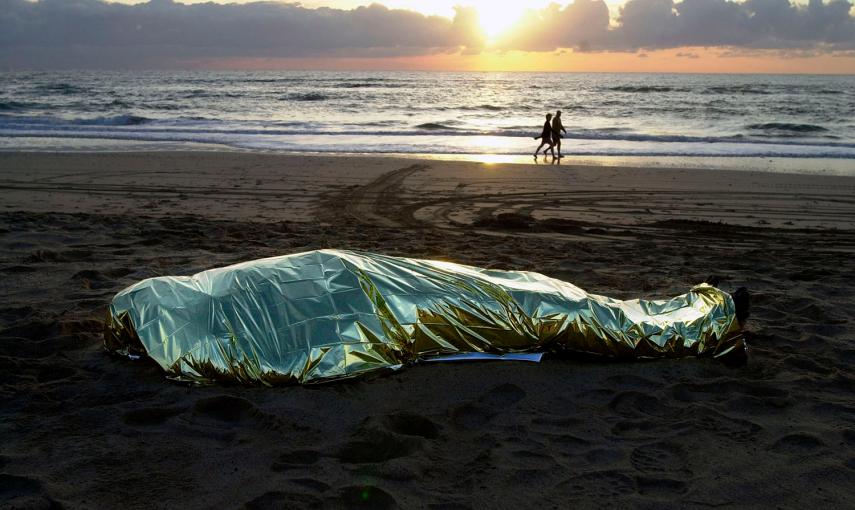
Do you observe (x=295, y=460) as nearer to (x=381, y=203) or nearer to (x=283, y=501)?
(x=283, y=501)

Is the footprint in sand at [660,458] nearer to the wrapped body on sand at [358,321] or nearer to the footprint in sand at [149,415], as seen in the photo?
the wrapped body on sand at [358,321]

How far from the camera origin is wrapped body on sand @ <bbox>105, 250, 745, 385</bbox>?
11.2 ft

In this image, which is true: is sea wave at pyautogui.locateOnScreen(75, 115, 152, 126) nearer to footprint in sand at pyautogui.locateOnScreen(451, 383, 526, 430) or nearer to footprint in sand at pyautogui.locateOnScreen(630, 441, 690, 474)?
footprint in sand at pyautogui.locateOnScreen(451, 383, 526, 430)

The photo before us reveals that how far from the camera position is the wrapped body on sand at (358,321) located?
342 cm

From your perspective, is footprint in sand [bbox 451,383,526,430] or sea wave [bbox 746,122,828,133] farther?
sea wave [bbox 746,122,828,133]

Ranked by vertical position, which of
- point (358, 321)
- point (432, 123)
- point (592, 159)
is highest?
point (432, 123)

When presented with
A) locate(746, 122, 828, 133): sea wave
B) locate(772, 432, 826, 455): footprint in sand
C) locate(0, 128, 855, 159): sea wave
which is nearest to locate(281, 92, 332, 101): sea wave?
locate(0, 128, 855, 159): sea wave

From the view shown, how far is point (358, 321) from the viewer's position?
344 centimetres

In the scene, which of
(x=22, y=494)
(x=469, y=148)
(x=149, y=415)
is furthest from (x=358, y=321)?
(x=469, y=148)

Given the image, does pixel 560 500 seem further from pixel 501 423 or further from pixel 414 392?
pixel 414 392

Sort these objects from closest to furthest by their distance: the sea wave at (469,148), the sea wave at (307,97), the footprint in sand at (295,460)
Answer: the footprint in sand at (295,460), the sea wave at (469,148), the sea wave at (307,97)

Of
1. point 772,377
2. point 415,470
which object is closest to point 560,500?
point 415,470

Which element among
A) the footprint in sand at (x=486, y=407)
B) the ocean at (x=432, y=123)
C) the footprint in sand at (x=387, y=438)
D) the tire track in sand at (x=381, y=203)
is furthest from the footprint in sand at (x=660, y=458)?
the ocean at (x=432, y=123)

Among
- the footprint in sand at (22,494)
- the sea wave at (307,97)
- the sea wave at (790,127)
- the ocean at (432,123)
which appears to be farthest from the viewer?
the sea wave at (307,97)
